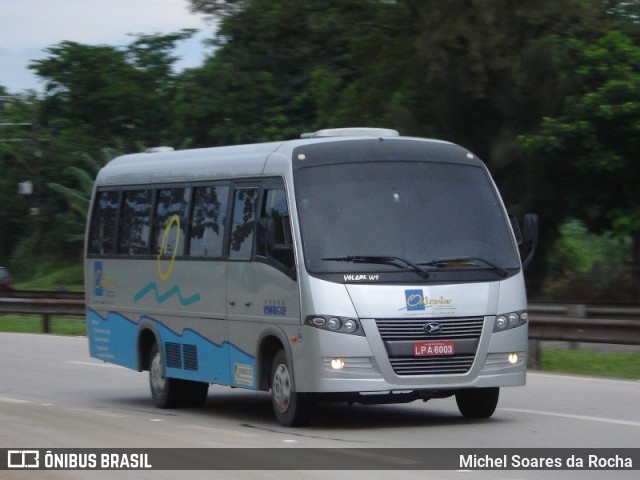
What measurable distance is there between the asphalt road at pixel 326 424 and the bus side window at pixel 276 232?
4.89 ft

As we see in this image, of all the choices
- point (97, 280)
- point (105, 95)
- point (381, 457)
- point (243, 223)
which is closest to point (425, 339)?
point (381, 457)

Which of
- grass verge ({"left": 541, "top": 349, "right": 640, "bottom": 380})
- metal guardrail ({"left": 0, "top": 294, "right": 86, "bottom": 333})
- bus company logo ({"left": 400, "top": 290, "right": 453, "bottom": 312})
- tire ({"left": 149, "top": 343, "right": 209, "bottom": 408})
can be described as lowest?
metal guardrail ({"left": 0, "top": 294, "right": 86, "bottom": 333})

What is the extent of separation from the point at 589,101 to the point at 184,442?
23.0 m

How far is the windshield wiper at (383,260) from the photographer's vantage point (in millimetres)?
11266

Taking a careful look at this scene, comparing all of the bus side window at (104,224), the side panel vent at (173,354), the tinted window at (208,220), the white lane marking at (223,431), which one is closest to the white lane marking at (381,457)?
the white lane marking at (223,431)

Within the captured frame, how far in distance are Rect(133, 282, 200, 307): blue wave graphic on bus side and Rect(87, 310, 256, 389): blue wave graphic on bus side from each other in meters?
0.26

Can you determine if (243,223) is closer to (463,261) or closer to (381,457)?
(463,261)

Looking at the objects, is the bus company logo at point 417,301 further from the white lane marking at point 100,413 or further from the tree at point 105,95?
the tree at point 105,95

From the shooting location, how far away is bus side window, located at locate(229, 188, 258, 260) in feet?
40.6

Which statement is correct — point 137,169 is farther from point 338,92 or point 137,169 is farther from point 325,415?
point 338,92

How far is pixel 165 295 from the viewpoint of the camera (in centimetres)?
1413

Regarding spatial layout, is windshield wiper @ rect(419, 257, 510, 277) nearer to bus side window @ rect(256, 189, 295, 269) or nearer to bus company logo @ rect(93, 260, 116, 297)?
bus side window @ rect(256, 189, 295, 269)

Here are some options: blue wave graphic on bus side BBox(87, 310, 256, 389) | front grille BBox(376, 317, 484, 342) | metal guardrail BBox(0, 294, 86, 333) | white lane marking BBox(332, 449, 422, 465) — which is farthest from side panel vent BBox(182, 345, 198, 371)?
metal guardrail BBox(0, 294, 86, 333)

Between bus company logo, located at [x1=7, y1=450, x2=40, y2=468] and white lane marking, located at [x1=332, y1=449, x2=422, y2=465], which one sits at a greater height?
white lane marking, located at [x1=332, y1=449, x2=422, y2=465]
